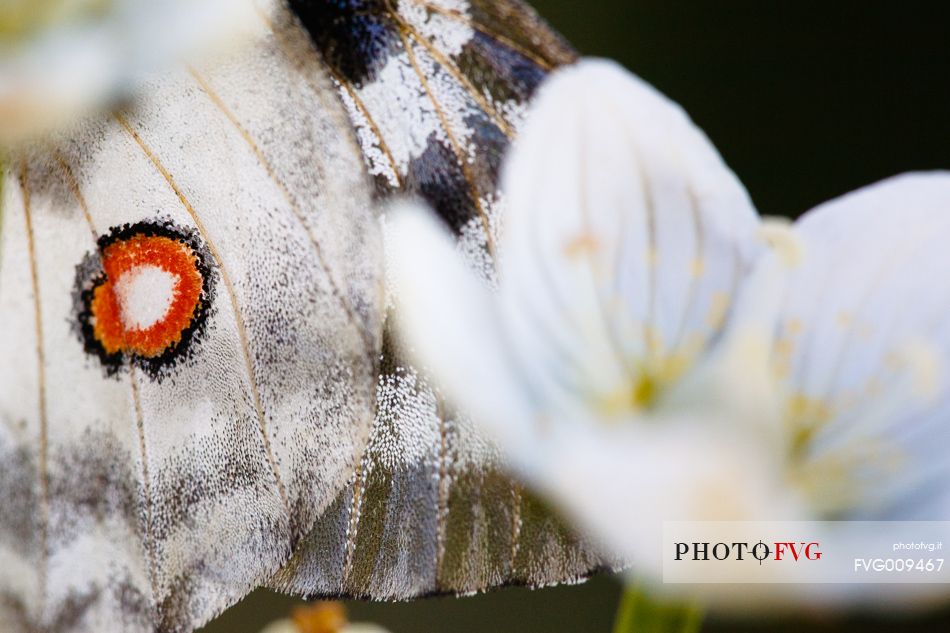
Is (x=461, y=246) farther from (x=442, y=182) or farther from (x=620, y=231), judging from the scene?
(x=620, y=231)

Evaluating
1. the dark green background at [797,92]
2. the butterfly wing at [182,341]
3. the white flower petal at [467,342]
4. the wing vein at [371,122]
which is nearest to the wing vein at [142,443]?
the butterfly wing at [182,341]

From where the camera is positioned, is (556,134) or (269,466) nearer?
(556,134)

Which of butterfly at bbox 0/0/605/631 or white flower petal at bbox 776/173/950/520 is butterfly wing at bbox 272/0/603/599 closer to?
butterfly at bbox 0/0/605/631

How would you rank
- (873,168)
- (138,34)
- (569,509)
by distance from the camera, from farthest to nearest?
(873,168), (138,34), (569,509)

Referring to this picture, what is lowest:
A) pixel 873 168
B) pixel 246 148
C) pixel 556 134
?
pixel 873 168

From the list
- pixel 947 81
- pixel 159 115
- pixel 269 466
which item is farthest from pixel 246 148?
pixel 947 81

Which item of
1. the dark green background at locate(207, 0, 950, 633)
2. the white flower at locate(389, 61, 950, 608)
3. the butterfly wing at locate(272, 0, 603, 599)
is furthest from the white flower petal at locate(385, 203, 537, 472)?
the dark green background at locate(207, 0, 950, 633)

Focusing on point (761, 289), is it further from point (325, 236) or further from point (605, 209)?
point (325, 236)

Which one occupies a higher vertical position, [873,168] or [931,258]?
[931,258]

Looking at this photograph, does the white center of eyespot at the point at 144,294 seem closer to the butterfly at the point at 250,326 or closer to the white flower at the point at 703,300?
the butterfly at the point at 250,326
